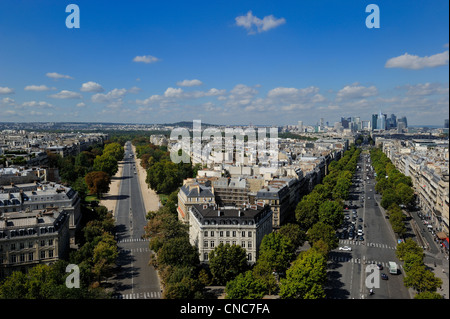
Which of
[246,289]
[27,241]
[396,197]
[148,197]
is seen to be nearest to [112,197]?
[148,197]

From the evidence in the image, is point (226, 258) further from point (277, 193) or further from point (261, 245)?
point (277, 193)

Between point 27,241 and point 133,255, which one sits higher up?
point 27,241

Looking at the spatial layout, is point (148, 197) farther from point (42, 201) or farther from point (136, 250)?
point (136, 250)

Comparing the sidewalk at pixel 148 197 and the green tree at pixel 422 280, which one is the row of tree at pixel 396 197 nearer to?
the green tree at pixel 422 280

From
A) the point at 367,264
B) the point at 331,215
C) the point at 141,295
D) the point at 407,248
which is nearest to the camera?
the point at 141,295

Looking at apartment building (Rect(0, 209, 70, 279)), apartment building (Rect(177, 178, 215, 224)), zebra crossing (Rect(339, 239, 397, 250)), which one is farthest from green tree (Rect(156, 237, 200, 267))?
zebra crossing (Rect(339, 239, 397, 250))

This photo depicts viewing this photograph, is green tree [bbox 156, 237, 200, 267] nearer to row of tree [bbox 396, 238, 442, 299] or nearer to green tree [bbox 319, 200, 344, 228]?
row of tree [bbox 396, 238, 442, 299]

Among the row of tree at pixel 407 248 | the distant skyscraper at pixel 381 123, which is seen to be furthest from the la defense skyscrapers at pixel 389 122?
the row of tree at pixel 407 248
